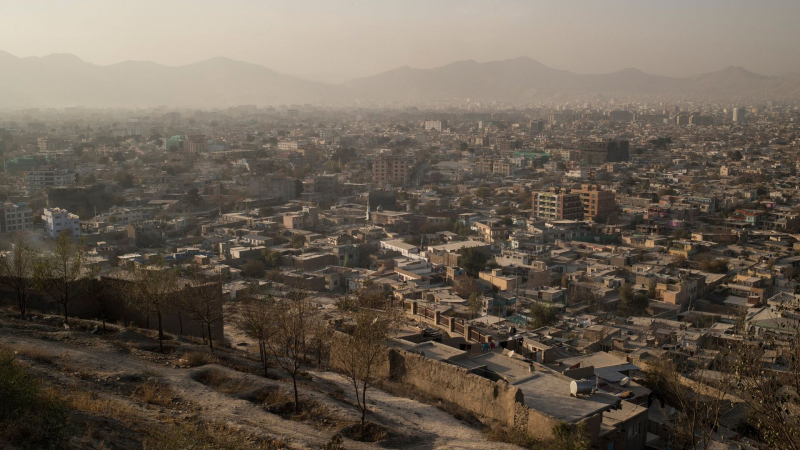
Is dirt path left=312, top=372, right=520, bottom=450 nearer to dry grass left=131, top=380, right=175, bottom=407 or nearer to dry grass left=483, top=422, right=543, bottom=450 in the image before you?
dry grass left=483, top=422, right=543, bottom=450

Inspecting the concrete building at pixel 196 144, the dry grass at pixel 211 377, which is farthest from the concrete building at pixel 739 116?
the dry grass at pixel 211 377

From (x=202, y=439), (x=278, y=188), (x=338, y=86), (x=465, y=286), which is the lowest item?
(x=465, y=286)

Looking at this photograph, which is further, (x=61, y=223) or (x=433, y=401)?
(x=61, y=223)

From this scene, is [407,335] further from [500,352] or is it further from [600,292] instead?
[600,292]

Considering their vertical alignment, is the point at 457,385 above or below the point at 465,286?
above

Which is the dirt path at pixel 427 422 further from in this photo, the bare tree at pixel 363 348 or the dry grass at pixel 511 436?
the bare tree at pixel 363 348

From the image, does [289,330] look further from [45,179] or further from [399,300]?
[45,179]

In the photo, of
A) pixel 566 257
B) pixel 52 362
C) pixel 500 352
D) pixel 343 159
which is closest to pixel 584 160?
pixel 343 159

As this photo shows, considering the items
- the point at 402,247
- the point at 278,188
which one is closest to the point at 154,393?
the point at 402,247
